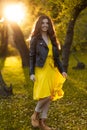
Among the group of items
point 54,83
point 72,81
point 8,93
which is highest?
point 54,83

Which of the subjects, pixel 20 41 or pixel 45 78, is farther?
pixel 20 41

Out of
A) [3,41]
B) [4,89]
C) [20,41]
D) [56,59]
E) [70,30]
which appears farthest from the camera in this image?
[3,41]

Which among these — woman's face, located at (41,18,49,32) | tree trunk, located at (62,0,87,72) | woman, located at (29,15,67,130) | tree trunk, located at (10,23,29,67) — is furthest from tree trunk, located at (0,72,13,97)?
tree trunk, located at (10,23,29,67)

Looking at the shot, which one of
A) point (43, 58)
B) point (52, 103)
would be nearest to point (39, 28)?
point (43, 58)

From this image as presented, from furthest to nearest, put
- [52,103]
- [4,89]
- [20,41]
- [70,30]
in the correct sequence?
[20,41] → [70,30] → [4,89] → [52,103]

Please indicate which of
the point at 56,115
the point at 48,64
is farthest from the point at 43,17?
the point at 56,115

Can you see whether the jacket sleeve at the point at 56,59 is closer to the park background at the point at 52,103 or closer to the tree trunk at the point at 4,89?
the park background at the point at 52,103

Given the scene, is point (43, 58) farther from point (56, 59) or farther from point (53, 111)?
point (53, 111)

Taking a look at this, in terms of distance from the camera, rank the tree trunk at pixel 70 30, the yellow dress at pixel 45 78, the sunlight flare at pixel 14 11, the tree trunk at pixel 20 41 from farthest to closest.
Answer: the tree trunk at pixel 20 41
the sunlight flare at pixel 14 11
the tree trunk at pixel 70 30
the yellow dress at pixel 45 78

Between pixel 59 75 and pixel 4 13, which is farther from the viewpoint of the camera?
pixel 4 13

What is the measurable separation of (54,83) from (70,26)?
Answer: 10950 mm

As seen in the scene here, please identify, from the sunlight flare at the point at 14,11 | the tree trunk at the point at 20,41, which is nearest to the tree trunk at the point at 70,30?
the sunlight flare at the point at 14,11

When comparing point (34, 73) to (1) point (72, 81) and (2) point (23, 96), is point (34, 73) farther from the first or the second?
(1) point (72, 81)

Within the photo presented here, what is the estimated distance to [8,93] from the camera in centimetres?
1661
